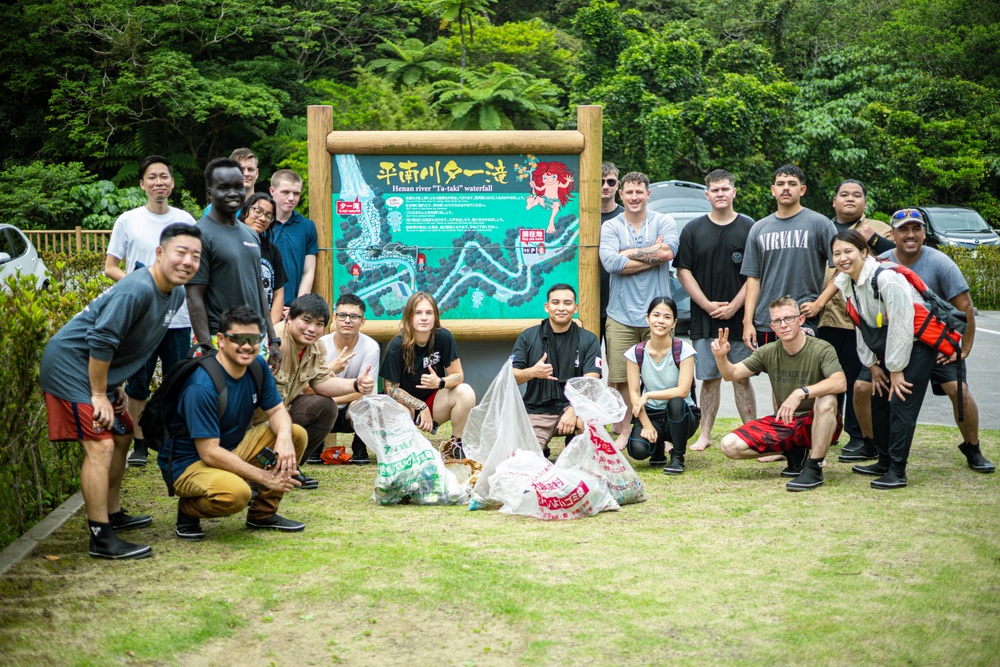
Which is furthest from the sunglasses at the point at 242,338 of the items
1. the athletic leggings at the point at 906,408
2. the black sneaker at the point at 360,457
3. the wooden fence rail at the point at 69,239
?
the wooden fence rail at the point at 69,239

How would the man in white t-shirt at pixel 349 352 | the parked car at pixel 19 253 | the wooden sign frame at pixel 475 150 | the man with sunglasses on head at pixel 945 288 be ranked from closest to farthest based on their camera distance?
the man with sunglasses on head at pixel 945 288
the man in white t-shirt at pixel 349 352
the wooden sign frame at pixel 475 150
the parked car at pixel 19 253

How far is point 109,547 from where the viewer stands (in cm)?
475

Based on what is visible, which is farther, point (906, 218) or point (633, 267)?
point (633, 267)

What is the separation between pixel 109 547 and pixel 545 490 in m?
2.20

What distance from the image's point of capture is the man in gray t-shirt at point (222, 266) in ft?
19.6

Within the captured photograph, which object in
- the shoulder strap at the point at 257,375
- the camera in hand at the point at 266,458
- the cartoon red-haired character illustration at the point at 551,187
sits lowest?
the camera in hand at the point at 266,458

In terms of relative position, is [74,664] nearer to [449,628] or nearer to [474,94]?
[449,628]

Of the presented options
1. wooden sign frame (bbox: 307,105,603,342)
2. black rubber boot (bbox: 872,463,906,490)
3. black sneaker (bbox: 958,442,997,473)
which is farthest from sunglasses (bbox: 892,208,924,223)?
wooden sign frame (bbox: 307,105,603,342)

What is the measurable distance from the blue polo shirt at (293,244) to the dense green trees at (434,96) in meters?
14.4

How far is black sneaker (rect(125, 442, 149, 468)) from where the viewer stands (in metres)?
6.75

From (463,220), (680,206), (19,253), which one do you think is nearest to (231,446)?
(463,220)

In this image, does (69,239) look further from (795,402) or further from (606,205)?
(795,402)

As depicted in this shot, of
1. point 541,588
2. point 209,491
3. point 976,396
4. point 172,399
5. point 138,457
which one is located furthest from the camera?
point 976,396

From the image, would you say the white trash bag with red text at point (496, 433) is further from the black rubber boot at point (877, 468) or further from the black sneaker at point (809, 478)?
the black rubber boot at point (877, 468)
